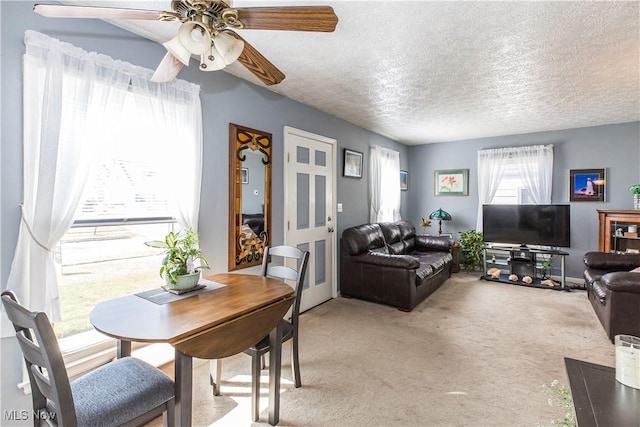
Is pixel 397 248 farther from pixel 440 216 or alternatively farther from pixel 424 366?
pixel 424 366

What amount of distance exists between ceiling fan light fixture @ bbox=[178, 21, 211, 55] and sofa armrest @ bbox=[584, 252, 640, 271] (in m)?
4.70

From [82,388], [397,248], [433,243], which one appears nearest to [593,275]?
[433,243]

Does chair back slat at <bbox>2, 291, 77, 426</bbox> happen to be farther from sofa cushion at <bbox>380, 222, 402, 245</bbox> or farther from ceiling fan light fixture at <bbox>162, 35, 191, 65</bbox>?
sofa cushion at <bbox>380, 222, 402, 245</bbox>

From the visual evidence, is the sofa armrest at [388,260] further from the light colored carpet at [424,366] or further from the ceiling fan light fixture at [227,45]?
the ceiling fan light fixture at [227,45]

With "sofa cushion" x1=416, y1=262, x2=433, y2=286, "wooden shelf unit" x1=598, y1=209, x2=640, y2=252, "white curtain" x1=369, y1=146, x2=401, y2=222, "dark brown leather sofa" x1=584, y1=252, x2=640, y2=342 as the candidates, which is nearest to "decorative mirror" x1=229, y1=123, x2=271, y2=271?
"sofa cushion" x1=416, y1=262, x2=433, y2=286

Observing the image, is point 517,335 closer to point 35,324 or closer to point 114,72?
point 35,324

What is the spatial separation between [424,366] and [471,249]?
11.7ft

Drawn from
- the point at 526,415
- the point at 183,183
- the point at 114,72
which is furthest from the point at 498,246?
the point at 114,72

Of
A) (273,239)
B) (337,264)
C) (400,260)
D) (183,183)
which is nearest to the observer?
(183,183)

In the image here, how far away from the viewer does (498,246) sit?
5211 millimetres

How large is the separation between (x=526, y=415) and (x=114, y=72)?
133 inches

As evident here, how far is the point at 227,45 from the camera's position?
134 centimetres

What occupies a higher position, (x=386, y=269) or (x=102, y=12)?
(x=102, y=12)

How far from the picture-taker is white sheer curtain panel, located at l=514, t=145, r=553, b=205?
487 cm
